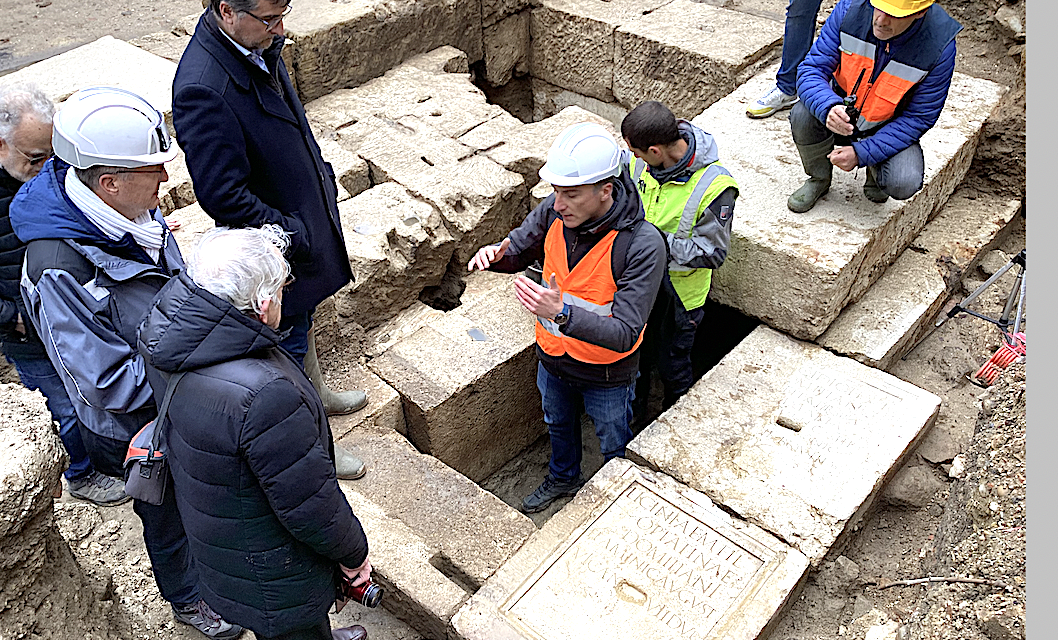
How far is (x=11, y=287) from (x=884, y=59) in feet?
11.7

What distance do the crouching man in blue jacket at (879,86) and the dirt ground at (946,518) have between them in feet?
3.44

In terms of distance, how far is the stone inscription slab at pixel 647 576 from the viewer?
118 inches

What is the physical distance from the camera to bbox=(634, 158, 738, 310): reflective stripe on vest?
347 centimetres

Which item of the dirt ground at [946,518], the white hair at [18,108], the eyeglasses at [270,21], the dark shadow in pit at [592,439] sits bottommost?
the dark shadow in pit at [592,439]

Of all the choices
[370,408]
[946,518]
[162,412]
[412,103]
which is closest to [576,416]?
[370,408]

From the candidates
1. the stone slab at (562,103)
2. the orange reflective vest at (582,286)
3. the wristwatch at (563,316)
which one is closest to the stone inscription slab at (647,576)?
the orange reflective vest at (582,286)

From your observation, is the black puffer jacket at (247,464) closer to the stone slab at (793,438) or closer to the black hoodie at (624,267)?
the black hoodie at (624,267)

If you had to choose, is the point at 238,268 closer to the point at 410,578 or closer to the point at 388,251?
the point at 410,578

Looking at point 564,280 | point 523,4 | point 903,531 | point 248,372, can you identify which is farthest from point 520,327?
point 523,4

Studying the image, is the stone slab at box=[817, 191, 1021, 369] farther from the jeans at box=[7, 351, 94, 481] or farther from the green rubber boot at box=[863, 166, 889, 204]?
the jeans at box=[7, 351, 94, 481]

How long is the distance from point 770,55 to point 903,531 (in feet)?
12.6

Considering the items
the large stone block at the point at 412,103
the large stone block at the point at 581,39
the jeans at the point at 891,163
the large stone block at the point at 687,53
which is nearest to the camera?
the jeans at the point at 891,163

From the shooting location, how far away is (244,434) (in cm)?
219

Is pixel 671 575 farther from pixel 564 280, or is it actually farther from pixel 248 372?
pixel 248 372
